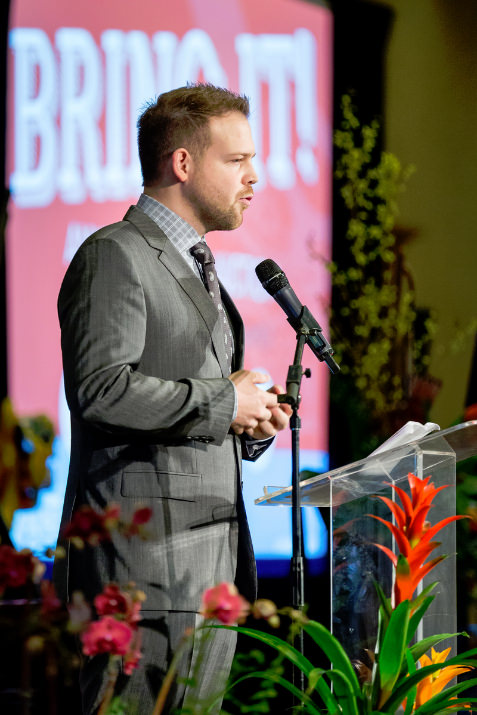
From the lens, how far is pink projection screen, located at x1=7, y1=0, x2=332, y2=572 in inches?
165

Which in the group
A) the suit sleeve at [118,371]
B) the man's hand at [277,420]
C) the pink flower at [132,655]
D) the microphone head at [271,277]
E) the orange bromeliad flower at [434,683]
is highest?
the microphone head at [271,277]

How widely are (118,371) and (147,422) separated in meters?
0.11

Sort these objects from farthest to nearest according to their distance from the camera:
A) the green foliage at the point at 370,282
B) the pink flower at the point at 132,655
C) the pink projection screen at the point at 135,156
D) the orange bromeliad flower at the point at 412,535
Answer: the green foliage at the point at 370,282 < the pink projection screen at the point at 135,156 < the orange bromeliad flower at the point at 412,535 < the pink flower at the point at 132,655

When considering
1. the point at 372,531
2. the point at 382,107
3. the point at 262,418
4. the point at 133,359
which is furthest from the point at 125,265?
the point at 382,107

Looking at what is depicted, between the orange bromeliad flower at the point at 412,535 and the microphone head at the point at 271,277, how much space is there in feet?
1.56

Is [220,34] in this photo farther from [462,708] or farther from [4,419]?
[462,708]

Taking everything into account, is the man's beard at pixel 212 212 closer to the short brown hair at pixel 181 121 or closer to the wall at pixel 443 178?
the short brown hair at pixel 181 121

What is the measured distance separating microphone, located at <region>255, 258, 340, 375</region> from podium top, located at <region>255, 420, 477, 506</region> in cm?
22

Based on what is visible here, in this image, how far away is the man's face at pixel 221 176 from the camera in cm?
207

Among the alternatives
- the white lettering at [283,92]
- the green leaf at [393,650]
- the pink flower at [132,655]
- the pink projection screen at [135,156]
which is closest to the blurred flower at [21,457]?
the pink projection screen at [135,156]

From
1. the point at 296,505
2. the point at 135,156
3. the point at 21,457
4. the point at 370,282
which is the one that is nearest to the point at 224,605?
the point at 296,505

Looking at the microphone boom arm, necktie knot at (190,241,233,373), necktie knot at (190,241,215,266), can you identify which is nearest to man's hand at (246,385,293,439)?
the microphone boom arm

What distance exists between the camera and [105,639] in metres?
1.11

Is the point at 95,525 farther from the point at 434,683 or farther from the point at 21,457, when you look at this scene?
the point at 21,457
